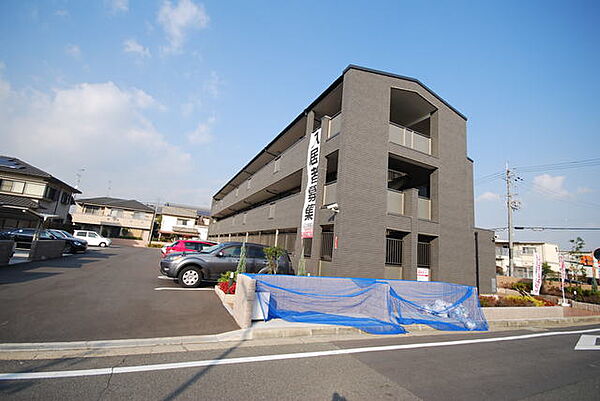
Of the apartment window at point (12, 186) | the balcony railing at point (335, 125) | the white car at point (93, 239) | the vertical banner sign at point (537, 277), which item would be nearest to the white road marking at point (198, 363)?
the balcony railing at point (335, 125)

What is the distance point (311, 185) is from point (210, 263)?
559cm

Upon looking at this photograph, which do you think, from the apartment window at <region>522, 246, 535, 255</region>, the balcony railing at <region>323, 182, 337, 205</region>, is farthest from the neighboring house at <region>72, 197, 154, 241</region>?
the apartment window at <region>522, 246, 535, 255</region>

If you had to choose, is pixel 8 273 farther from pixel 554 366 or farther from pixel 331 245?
pixel 554 366

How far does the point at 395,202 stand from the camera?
12391 mm

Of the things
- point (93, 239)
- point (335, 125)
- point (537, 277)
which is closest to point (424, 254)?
point (537, 277)

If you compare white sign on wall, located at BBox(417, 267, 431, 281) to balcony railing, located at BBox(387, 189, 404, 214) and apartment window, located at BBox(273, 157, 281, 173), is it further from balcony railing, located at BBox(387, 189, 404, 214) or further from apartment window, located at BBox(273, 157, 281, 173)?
apartment window, located at BBox(273, 157, 281, 173)

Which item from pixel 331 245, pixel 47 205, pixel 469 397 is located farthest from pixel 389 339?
pixel 47 205

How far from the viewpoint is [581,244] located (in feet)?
98.9

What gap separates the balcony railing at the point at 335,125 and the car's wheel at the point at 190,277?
791 cm

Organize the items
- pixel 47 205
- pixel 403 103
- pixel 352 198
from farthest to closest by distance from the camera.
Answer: pixel 47 205 → pixel 403 103 → pixel 352 198

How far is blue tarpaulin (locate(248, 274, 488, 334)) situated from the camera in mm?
7039

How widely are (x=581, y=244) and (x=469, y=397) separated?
126 feet

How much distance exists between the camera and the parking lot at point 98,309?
5203mm

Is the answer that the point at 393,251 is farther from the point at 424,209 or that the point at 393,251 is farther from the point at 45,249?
the point at 45,249
